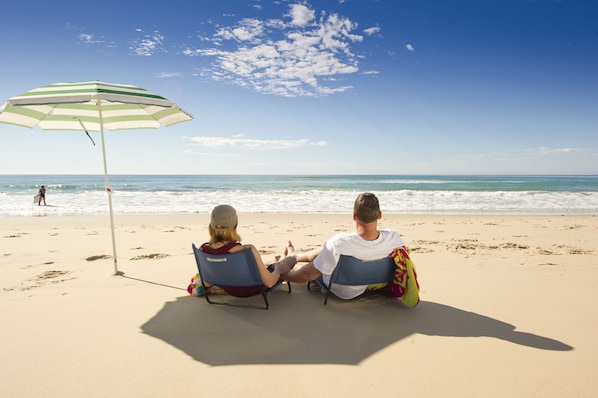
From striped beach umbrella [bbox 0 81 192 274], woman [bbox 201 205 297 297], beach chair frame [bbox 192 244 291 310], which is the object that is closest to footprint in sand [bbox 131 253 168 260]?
striped beach umbrella [bbox 0 81 192 274]

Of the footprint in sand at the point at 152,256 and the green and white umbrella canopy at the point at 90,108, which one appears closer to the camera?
the green and white umbrella canopy at the point at 90,108

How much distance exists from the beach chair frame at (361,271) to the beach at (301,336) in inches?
13.3

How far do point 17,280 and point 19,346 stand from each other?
92.5 inches

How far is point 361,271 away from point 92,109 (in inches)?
170

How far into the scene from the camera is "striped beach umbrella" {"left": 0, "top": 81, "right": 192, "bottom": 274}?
3.19 metres

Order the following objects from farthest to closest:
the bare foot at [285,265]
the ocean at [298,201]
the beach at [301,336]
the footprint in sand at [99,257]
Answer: the ocean at [298,201], the footprint in sand at [99,257], the bare foot at [285,265], the beach at [301,336]

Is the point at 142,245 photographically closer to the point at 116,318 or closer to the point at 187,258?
the point at 187,258

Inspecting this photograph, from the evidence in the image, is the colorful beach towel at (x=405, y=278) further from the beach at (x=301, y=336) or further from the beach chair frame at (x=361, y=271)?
the beach at (x=301, y=336)

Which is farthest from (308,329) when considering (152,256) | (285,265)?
(152,256)

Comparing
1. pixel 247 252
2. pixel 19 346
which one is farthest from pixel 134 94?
pixel 19 346

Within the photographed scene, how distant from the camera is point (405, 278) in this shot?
3.33 metres

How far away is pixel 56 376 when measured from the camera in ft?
7.47

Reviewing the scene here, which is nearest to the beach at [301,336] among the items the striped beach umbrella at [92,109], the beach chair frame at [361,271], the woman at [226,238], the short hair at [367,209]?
the beach chair frame at [361,271]

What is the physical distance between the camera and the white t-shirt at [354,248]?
310 centimetres
